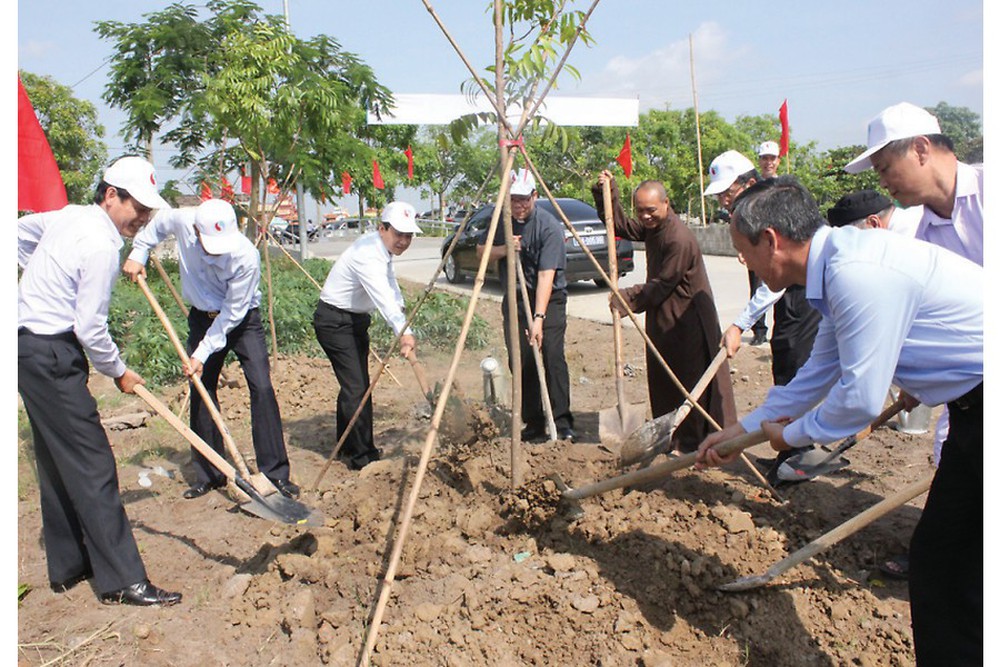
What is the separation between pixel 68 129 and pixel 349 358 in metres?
12.7

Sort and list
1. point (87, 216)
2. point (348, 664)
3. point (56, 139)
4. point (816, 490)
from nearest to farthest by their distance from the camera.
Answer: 1. point (348, 664)
2. point (87, 216)
3. point (816, 490)
4. point (56, 139)

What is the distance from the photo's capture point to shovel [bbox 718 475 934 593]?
8.82ft

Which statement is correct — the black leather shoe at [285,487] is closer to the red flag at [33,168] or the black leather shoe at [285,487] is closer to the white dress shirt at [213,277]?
the white dress shirt at [213,277]

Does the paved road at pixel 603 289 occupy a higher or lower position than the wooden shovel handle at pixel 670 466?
lower

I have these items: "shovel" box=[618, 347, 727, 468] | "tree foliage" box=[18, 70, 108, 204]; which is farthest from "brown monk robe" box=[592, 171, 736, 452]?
"tree foliage" box=[18, 70, 108, 204]

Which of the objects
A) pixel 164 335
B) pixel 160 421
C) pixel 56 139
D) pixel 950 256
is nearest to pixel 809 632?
pixel 950 256

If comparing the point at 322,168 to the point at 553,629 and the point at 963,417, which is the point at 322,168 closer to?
the point at 553,629

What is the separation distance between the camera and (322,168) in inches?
412

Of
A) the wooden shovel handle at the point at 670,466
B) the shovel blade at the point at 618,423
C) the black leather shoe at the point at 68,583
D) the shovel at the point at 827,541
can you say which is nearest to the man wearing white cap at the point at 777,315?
the shovel blade at the point at 618,423

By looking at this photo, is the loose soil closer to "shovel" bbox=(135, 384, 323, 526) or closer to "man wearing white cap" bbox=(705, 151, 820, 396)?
"shovel" bbox=(135, 384, 323, 526)

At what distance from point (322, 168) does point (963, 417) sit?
9.75 metres

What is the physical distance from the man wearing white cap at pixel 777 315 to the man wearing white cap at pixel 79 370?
117 inches

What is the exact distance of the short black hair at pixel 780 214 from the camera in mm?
1997

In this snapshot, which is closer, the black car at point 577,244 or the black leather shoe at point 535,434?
the black leather shoe at point 535,434
